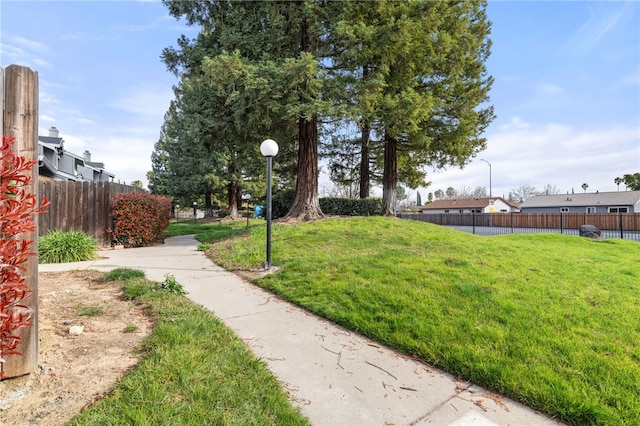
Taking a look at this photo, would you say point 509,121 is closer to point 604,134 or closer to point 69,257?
point 604,134

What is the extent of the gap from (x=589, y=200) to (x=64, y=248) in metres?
48.0

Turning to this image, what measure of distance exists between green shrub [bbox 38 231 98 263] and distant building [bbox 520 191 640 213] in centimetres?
4545

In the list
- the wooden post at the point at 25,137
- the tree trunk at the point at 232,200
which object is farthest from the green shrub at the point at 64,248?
the tree trunk at the point at 232,200

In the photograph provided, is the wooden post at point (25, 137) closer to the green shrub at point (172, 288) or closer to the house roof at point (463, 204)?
the green shrub at point (172, 288)

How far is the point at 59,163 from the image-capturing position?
19797 millimetres

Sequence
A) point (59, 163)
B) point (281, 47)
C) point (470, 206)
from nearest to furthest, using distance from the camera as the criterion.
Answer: point (281, 47) < point (59, 163) < point (470, 206)

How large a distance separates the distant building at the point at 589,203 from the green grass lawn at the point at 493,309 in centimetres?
3732

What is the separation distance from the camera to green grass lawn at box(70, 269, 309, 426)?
5.28ft

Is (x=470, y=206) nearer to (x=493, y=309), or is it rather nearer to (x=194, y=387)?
(x=493, y=309)

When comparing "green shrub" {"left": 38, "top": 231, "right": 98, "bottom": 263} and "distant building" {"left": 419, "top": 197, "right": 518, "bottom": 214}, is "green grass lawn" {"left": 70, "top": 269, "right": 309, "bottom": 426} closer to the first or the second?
"green shrub" {"left": 38, "top": 231, "right": 98, "bottom": 263}

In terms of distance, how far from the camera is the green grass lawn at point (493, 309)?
81.4 inches

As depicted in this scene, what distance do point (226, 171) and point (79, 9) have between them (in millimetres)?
17019

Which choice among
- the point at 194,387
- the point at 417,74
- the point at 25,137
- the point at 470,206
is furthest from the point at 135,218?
the point at 470,206

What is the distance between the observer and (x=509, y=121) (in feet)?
47.4
